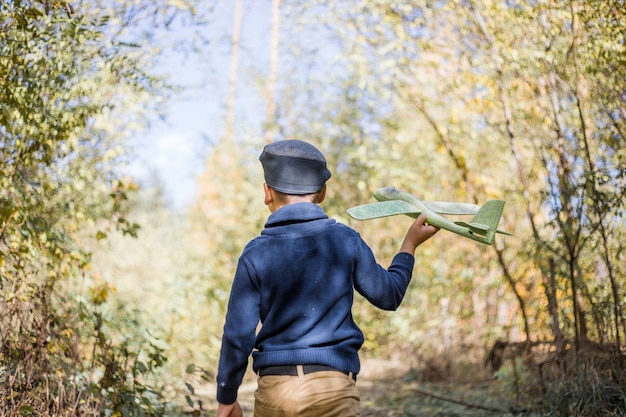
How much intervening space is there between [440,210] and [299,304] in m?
0.70

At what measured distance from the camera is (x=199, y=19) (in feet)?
17.6

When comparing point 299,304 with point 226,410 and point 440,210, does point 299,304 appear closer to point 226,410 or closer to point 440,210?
point 226,410

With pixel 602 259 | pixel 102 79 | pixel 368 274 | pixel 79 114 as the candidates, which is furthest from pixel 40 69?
pixel 602 259

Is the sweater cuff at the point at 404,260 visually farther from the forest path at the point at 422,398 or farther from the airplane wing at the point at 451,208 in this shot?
the forest path at the point at 422,398

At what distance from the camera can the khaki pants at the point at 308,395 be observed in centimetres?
234

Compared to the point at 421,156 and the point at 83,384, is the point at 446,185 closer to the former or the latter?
the point at 421,156

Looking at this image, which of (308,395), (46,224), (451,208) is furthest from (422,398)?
(308,395)

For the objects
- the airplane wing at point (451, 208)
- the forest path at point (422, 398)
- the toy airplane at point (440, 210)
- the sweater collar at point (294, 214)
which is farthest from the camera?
the forest path at point (422, 398)

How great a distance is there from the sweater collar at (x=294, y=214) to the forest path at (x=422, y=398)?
314 cm

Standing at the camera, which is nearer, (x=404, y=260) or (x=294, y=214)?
(x=294, y=214)

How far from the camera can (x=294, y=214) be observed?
2496mm

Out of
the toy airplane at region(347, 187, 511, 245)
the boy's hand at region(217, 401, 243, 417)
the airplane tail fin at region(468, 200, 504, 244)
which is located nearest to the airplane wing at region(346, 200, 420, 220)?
the toy airplane at region(347, 187, 511, 245)

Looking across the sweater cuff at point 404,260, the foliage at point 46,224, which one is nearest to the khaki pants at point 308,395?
the sweater cuff at point 404,260

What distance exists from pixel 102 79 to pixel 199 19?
100cm
